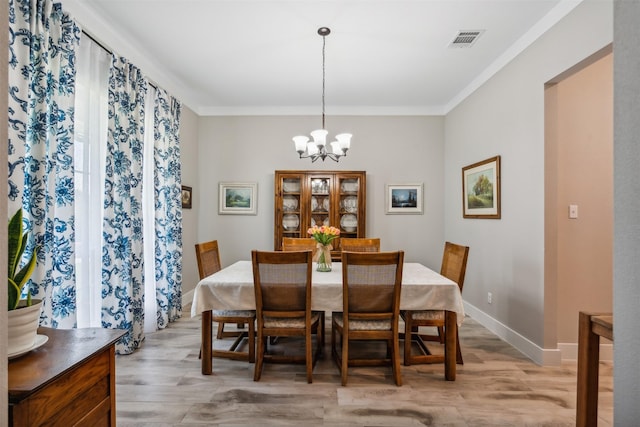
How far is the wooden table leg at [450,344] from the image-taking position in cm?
226

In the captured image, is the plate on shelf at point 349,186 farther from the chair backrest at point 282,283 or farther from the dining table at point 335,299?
the chair backrest at point 282,283

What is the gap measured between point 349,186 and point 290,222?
0.98 meters

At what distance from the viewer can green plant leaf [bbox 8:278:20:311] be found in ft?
3.30

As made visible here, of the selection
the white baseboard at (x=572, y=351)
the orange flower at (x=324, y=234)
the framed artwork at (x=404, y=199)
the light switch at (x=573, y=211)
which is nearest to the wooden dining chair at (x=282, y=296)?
the orange flower at (x=324, y=234)

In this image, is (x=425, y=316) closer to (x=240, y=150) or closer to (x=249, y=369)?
(x=249, y=369)

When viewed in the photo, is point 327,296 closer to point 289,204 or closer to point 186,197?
point 289,204

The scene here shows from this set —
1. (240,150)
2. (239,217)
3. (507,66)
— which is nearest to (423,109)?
(507,66)

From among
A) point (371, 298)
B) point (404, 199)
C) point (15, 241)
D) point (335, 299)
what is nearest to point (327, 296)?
point (335, 299)

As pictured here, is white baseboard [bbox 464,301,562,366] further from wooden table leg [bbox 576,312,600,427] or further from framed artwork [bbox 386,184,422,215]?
framed artwork [bbox 386,184,422,215]

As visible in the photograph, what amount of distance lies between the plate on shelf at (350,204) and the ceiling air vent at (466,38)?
2138 mm

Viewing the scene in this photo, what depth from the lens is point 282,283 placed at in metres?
2.20

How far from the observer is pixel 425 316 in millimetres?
2428

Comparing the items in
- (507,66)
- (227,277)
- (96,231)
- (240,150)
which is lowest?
(227,277)

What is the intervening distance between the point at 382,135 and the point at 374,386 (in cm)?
340
